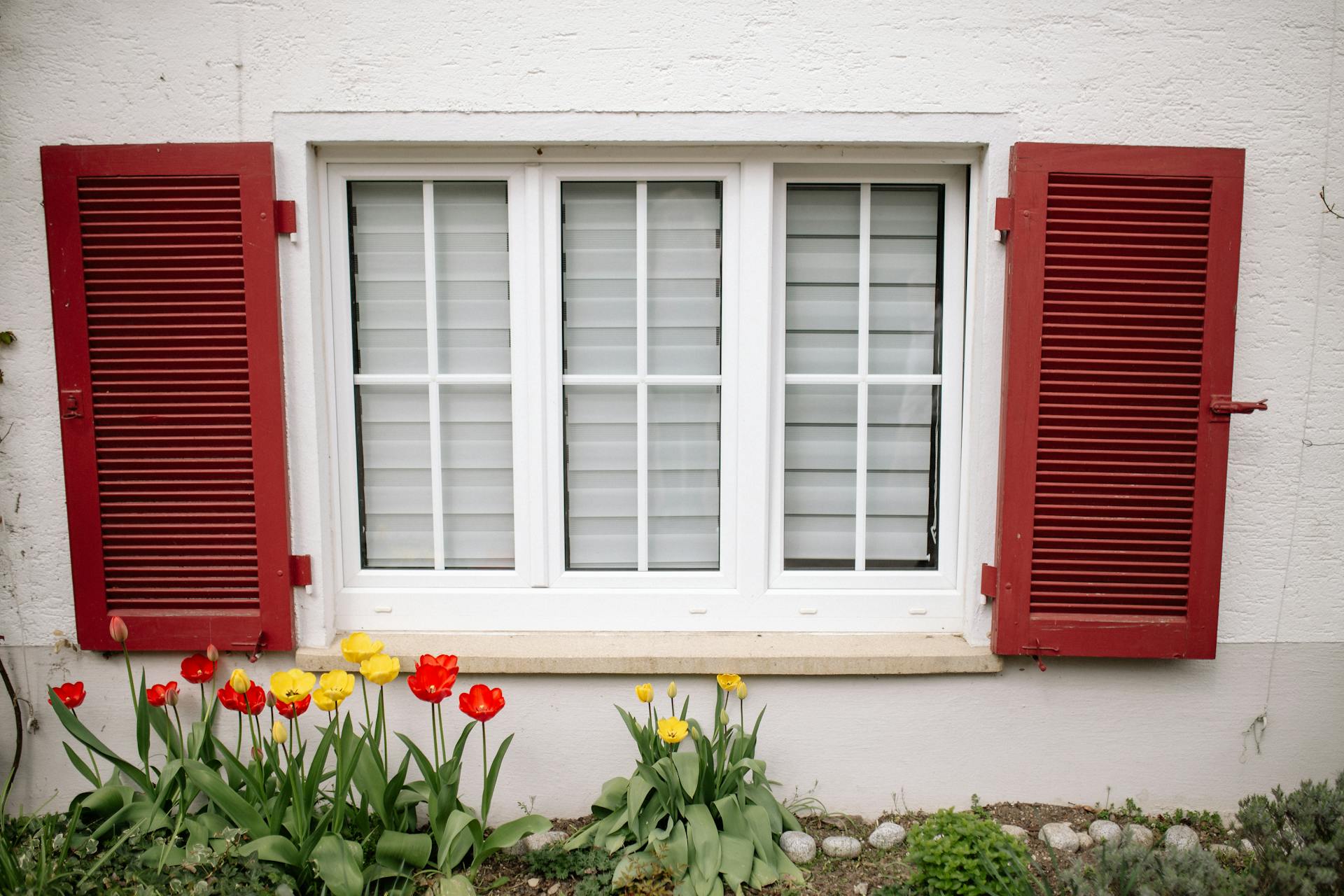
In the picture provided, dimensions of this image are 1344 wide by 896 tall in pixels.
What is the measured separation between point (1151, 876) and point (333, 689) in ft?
7.76

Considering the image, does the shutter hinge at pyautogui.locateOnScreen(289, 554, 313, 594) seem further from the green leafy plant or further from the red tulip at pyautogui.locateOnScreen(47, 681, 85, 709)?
the green leafy plant

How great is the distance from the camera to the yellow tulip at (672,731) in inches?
101

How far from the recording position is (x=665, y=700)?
2.93 metres

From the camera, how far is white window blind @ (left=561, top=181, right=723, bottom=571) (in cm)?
297

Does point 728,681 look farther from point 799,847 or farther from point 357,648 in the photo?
point 357,648

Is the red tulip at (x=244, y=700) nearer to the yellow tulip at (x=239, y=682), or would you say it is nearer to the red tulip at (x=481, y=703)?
the yellow tulip at (x=239, y=682)

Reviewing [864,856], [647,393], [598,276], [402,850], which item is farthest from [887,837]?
[598,276]

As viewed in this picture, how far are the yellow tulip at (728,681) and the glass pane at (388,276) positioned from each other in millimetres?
1537

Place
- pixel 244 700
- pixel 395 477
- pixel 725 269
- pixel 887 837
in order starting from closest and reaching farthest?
pixel 244 700, pixel 887 837, pixel 725 269, pixel 395 477

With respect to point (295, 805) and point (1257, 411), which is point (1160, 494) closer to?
point (1257, 411)

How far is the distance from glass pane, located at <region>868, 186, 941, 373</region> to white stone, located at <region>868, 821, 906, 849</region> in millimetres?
1624

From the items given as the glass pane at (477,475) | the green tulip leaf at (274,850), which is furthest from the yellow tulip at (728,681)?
the green tulip leaf at (274,850)

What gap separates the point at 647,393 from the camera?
303 cm

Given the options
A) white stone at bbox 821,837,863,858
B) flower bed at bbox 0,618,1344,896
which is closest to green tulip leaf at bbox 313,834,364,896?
flower bed at bbox 0,618,1344,896
